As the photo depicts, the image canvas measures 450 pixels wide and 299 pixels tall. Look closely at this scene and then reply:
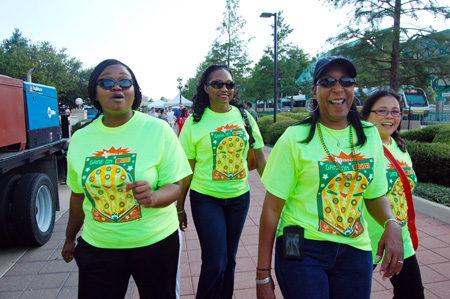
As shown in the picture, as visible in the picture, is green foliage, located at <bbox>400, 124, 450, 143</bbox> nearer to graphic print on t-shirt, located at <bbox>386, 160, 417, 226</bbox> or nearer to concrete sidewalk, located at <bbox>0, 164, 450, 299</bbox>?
concrete sidewalk, located at <bbox>0, 164, 450, 299</bbox>

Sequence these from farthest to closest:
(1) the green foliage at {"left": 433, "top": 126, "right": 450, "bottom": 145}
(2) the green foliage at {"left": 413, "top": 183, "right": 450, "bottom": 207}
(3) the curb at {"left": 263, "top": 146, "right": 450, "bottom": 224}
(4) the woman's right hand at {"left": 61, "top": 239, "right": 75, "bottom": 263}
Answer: (1) the green foliage at {"left": 433, "top": 126, "right": 450, "bottom": 145} < (2) the green foliage at {"left": 413, "top": 183, "right": 450, "bottom": 207} < (3) the curb at {"left": 263, "top": 146, "right": 450, "bottom": 224} < (4) the woman's right hand at {"left": 61, "top": 239, "right": 75, "bottom": 263}

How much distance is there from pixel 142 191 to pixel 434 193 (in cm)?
549

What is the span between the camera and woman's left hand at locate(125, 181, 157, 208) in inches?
67.0

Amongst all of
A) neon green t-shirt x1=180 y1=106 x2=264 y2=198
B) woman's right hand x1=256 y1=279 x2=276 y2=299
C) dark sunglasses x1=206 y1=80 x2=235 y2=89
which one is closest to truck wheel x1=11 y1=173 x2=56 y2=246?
neon green t-shirt x1=180 y1=106 x2=264 y2=198

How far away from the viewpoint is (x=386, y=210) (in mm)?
1841

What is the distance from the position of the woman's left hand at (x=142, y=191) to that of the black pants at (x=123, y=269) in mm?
305

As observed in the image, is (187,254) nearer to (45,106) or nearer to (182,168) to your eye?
(182,168)

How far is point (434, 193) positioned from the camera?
5648 mm

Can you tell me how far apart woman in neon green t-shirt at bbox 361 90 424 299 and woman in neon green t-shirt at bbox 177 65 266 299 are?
1018 millimetres

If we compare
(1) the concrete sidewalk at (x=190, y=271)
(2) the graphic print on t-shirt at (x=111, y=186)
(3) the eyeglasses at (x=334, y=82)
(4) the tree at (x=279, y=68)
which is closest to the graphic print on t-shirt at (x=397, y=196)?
(3) the eyeglasses at (x=334, y=82)

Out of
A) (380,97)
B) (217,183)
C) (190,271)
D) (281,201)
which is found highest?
(380,97)

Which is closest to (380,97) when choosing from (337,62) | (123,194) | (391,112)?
(391,112)

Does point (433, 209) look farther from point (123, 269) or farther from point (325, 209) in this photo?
point (123, 269)

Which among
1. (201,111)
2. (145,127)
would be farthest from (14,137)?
(145,127)
